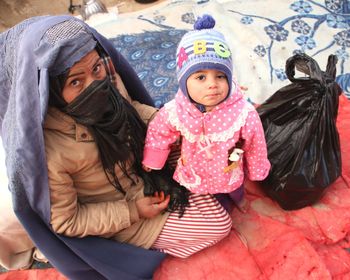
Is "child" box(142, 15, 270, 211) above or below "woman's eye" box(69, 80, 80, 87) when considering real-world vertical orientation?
below

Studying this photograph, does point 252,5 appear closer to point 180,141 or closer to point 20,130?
point 180,141

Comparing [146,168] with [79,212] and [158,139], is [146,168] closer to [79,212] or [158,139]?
[158,139]

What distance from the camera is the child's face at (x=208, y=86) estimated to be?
39.2 inches

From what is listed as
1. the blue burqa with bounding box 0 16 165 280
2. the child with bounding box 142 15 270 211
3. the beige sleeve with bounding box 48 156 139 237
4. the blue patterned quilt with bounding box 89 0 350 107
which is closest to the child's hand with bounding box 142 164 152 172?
the child with bounding box 142 15 270 211

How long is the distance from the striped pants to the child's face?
20.2 inches

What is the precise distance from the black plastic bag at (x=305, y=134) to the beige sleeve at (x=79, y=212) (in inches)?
23.9

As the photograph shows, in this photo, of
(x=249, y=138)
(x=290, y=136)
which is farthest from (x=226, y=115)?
(x=290, y=136)

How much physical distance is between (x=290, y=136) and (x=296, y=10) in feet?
4.35

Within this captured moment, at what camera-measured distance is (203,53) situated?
3.18ft

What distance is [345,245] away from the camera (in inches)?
56.6

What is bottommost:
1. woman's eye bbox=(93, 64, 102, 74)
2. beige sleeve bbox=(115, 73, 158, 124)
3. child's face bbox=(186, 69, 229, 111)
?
beige sleeve bbox=(115, 73, 158, 124)

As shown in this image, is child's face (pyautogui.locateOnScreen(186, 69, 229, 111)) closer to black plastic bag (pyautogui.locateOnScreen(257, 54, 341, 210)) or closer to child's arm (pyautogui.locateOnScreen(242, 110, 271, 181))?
child's arm (pyautogui.locateOnScreen(242, 110, 271, 181))

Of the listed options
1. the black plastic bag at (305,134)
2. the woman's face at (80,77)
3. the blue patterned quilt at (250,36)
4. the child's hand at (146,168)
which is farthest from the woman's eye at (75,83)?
the blue patterned quilt at (250,36)

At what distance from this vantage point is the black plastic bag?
1325 mm
